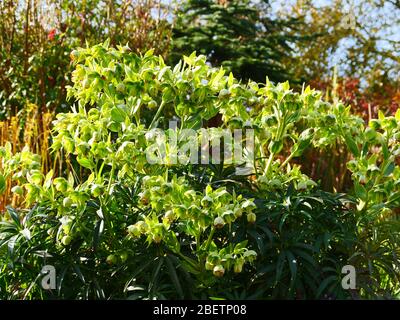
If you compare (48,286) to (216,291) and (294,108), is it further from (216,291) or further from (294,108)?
(294,108)

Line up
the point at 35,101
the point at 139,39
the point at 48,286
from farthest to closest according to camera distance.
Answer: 1. the point at 139,39
2. the point at 35,101
3. the point at 48,286

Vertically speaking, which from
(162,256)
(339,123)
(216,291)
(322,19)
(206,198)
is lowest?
(216,291)

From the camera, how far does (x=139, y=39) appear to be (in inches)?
273

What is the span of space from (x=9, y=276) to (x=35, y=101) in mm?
3729

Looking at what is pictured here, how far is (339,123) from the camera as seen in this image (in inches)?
116

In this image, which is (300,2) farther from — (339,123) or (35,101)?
(339,123)

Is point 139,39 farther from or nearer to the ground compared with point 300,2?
nearer to the ground

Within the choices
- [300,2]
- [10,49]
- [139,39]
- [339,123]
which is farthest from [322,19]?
[339,123]

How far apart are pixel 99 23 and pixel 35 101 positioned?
1215mm

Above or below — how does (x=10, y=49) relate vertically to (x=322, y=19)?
below

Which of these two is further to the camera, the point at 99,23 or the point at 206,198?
the point at 99,23

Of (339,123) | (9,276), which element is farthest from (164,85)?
(9,276)

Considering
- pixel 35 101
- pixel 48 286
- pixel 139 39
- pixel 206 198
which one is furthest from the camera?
pixel 139 39

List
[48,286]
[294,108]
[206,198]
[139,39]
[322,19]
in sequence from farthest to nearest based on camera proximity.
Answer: [322,19] → [139,39] → [294,108] → [48,286] → [206,198]
